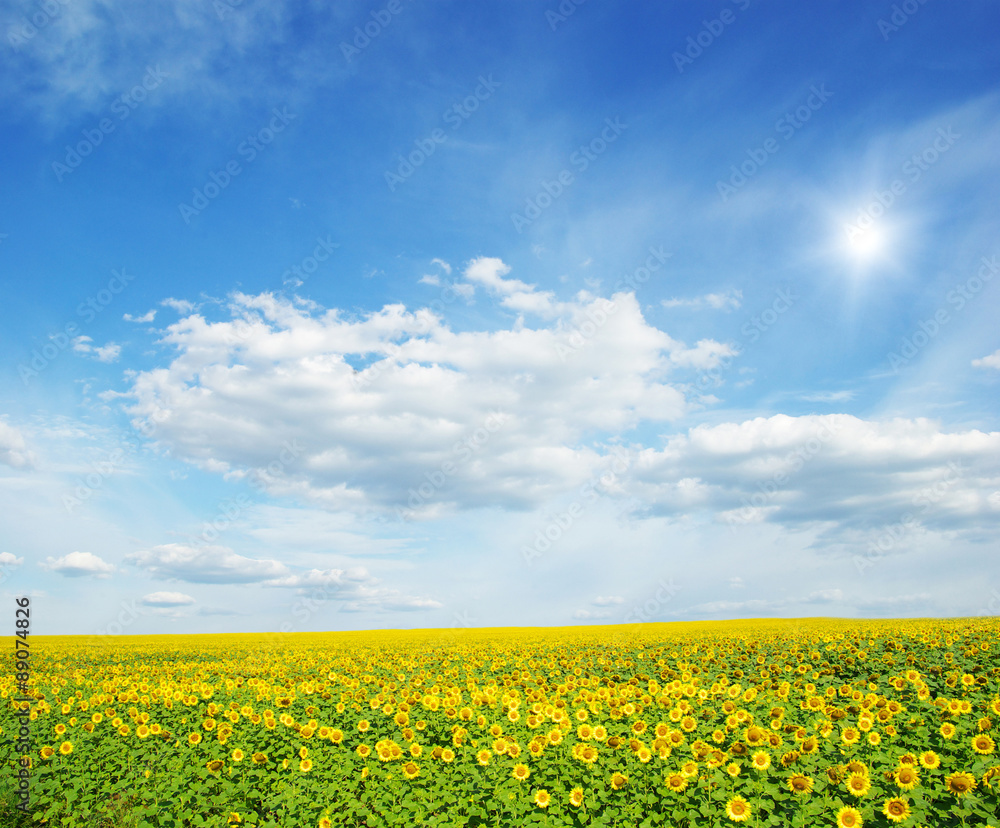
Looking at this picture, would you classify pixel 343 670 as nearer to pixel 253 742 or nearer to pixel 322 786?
pixel 253 742

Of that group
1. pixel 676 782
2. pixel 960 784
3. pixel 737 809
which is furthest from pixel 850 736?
pixel 676 782

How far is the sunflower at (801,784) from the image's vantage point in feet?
23.2

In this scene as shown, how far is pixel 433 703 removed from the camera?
11.0 meters

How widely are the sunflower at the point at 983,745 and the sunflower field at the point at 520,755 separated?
2 cm

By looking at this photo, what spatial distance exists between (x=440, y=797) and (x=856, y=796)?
5.18 meters

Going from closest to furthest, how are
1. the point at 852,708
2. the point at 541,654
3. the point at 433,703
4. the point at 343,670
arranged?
the point at 852,708 → the point at 433,703 → the point at 343,670 → the point at 541,654

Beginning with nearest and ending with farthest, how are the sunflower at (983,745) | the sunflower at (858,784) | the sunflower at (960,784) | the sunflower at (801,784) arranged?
the sunflower at (960,784) < the sunflower at (858,784) < the sunflower at (801,784) < the sunflower at (983,745)

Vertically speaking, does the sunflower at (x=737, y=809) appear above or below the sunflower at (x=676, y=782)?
below

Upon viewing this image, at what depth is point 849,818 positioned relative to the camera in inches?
256

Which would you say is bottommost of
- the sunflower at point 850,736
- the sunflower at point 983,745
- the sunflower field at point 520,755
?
the sunflower field at point 520,755

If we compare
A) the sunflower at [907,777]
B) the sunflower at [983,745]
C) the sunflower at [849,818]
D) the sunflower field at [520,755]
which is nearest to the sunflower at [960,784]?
the sunflower field at [520,755]

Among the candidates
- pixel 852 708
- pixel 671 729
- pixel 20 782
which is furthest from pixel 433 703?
pixel 852 708

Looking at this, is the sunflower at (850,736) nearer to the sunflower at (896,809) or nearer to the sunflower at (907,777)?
the sunflower at (907,777)

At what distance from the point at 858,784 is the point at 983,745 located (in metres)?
2.34
